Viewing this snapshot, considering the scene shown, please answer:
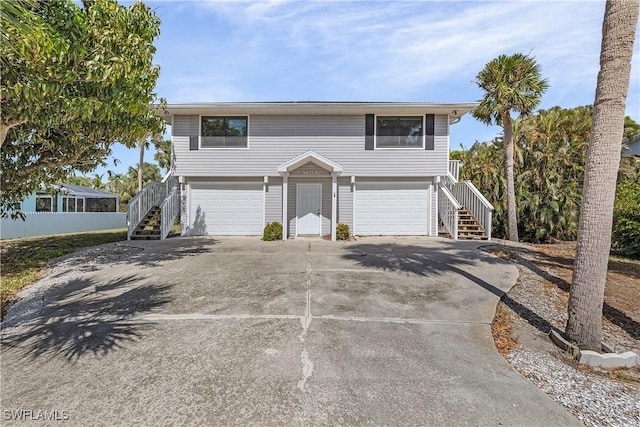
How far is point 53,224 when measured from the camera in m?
16.4

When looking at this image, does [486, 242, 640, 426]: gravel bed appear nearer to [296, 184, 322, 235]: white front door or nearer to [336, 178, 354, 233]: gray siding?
[336, 178, 354, 233]: gray siding

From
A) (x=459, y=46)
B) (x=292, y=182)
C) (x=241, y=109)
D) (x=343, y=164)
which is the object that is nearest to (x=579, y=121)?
(x=459, y=46)

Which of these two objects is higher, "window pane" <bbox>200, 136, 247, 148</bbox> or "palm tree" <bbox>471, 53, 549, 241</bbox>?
"palm tree" <bbox>471, 53, 549, 241</bbox>

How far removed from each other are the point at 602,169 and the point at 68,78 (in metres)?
7.43

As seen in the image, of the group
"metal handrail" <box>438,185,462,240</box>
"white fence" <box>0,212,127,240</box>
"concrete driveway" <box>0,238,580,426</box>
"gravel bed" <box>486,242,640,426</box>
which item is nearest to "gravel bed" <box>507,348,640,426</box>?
"gravel bed" <box>486,242,640,426</box>

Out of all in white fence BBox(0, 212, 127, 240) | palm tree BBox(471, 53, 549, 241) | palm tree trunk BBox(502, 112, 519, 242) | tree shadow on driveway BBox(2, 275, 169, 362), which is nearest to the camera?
tree shadow on driveway BBox(2, 275, 169, 362)

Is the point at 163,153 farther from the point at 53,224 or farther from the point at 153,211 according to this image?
the point at 153,211

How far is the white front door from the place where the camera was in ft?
42.0

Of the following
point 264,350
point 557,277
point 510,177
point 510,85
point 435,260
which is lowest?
point 264,350

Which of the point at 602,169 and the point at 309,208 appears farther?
the point at 309,208

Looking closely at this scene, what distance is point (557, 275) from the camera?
6.94 metres

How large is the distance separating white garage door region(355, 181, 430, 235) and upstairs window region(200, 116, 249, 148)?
508 centimetres

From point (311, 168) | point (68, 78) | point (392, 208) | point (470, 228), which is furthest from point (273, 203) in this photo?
point (68, 78)

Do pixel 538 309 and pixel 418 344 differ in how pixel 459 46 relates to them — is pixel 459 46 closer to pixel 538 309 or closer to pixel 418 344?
pixel 538 309
